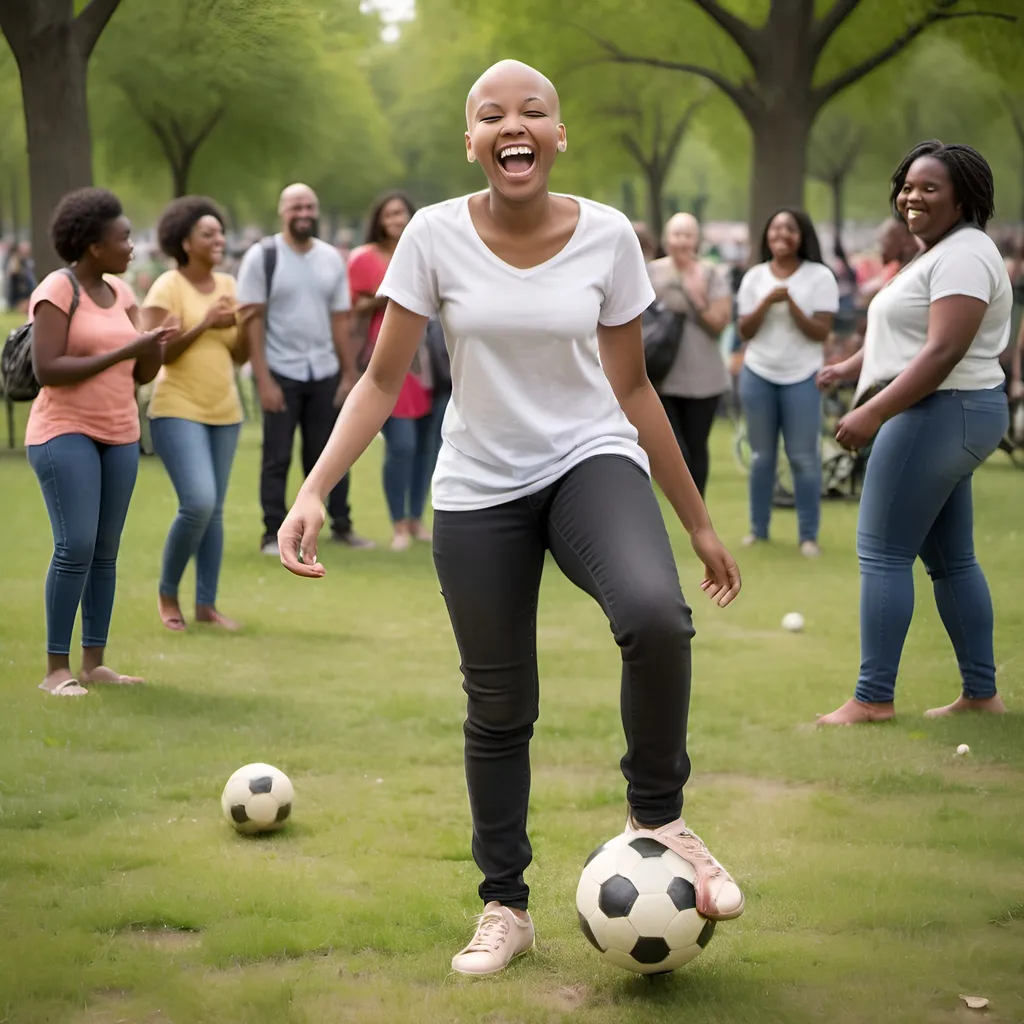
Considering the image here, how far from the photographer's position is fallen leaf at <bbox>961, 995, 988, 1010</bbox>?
156 inches

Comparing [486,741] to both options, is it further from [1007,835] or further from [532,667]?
[1007,835]

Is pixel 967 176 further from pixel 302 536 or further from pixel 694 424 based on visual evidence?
pixel 694 424

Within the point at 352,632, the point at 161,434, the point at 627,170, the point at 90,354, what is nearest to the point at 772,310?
the point at 352,632

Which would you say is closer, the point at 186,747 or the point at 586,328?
the point at 586,328

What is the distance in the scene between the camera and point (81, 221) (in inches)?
280

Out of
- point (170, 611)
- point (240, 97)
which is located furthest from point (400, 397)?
point (240, 97)

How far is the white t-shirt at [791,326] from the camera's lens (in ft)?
36.2

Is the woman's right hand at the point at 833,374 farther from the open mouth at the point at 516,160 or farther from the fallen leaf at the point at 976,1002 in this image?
the fallen leaf at the point at 976,1002

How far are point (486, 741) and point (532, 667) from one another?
0.72ft

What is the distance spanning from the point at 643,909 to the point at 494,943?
47 cm

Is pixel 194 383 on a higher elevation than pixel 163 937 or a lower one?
higher

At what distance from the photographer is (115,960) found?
14.3ft

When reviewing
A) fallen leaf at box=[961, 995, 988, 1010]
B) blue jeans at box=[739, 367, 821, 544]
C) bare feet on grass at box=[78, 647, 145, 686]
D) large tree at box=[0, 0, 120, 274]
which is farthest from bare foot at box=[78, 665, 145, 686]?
blue jeans at box=[739, 367, 821, 544]

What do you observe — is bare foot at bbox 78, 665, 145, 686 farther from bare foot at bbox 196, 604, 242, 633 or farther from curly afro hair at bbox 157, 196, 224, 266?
curly afro hair at bbox 157, 196, 224, 266
